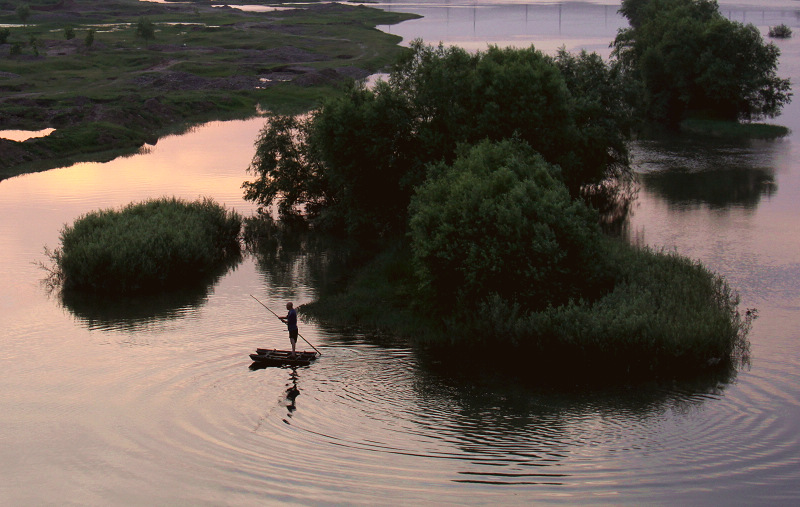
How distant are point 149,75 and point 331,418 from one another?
287ft

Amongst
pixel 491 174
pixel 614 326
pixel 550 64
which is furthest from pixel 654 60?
pixel 614 326

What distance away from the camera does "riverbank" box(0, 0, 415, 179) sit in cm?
7944

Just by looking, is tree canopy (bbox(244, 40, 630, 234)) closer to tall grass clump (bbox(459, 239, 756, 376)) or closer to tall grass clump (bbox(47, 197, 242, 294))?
tall grass clump (bbox(47, 197, 242, 294))

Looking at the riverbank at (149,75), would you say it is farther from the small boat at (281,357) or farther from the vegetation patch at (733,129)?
the small boat at (281,357)

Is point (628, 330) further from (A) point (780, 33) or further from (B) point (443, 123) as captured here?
(A) point (780, 33)

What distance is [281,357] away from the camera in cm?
3191

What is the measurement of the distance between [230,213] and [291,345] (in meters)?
20.4

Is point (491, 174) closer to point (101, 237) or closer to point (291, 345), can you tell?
point (291, 345)

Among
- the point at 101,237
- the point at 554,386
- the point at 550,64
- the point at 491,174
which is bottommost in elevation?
the point at 554,386

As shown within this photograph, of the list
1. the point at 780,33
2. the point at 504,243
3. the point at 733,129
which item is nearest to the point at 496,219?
the point at 504,243

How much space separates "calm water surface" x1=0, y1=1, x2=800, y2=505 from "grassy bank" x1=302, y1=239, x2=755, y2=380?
3.77 feet

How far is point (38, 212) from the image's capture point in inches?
2222

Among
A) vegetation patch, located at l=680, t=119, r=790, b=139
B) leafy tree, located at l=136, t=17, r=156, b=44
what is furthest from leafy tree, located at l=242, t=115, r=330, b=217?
leafy tree, located at l=136, t=17, r=156, b=44

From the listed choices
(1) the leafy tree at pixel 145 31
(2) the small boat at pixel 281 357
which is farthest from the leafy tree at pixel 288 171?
(1) the leafy tree at pixel 145 31
